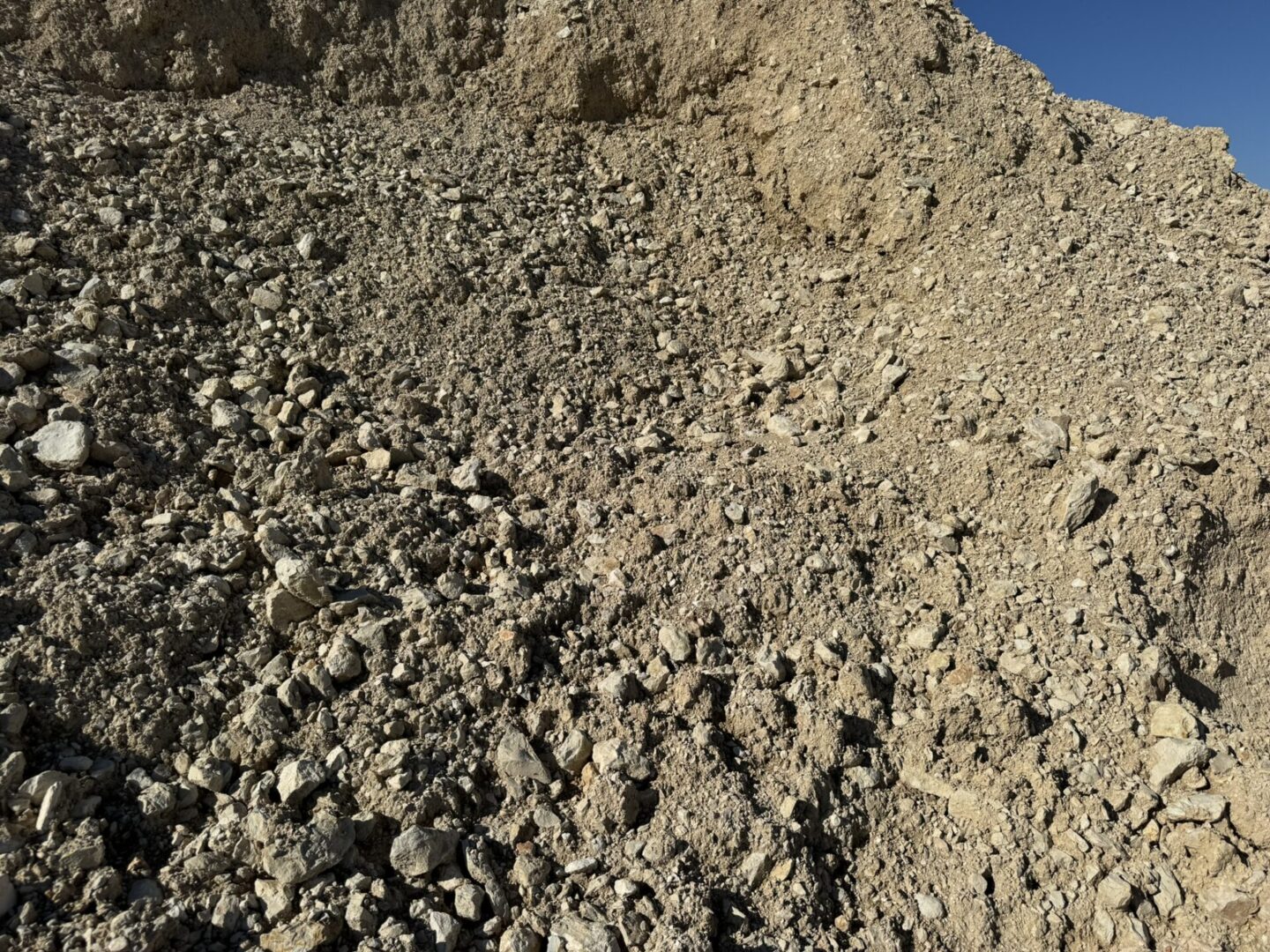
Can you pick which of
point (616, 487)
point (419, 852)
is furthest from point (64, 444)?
point (616, 487)

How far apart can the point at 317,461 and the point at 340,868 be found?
5.37 ft

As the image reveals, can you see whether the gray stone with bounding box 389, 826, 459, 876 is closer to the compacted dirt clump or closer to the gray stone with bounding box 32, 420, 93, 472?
the compacted dirt clump

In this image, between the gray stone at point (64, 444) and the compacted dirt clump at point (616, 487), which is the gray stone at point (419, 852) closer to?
the compacted dirt clump at point (616, 487)

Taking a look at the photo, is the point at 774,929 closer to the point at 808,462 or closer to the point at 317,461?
the point at 808,462

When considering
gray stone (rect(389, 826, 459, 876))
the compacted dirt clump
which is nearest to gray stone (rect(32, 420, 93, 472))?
the compacted dirt clump

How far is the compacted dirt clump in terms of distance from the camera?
260cm

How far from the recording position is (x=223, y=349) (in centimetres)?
391

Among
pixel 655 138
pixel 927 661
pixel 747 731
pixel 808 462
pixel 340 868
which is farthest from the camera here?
pixel 655 138

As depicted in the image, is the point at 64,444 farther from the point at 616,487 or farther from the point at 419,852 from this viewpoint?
the point at 616,487

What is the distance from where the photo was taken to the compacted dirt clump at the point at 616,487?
2.60 m

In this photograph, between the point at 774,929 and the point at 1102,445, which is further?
the point at 1102,445

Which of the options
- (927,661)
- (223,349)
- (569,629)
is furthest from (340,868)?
(223,349)

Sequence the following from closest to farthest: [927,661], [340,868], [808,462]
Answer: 1. [340,868]
2. [927,661]
3. [808,462]

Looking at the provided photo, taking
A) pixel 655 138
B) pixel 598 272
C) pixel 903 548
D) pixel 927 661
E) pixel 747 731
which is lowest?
pixel 747 731
